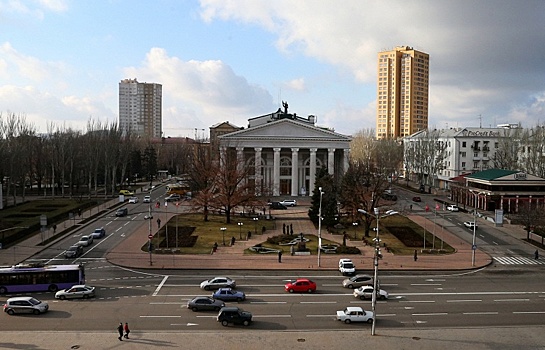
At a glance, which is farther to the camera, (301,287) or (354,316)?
(301,287)

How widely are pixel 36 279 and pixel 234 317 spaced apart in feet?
57.3

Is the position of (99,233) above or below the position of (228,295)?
above

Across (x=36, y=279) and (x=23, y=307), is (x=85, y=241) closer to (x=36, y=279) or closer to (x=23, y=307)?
(x=36, y=279)

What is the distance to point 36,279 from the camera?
37281 mm

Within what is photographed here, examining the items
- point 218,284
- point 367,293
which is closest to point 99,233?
point 218,284

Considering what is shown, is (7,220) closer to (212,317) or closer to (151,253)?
(151,253)

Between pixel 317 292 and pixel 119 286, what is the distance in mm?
15812

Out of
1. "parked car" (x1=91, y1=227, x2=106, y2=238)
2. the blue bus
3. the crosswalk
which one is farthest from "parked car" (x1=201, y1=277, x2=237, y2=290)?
the crosswalk

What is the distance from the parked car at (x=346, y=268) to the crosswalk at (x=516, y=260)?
16.6m

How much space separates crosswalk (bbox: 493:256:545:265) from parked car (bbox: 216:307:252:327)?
31.0 m

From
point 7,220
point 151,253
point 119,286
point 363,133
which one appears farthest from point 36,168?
point 363,133

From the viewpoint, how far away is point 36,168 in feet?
376

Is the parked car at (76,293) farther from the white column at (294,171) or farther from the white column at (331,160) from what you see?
the white column at (331,160)

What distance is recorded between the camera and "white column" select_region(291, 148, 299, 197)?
4070 inches
